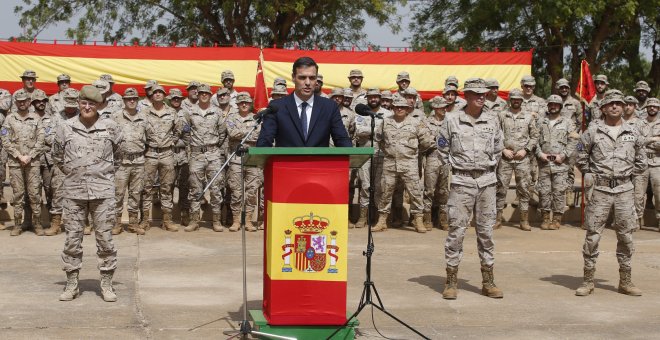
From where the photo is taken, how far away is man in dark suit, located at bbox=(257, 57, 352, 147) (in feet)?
28.0

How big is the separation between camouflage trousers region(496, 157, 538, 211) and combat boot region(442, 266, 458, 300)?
5.40m

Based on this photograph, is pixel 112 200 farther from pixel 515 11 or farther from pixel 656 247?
pixel 515 11

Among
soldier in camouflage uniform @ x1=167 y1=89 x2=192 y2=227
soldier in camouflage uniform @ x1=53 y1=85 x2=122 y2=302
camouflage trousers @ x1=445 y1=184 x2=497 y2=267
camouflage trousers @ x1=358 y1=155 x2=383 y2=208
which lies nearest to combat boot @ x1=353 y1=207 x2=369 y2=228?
camouflage trousers @ x1=358 y1=155 x2=383 y2=208

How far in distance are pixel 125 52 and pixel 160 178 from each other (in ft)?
14.1

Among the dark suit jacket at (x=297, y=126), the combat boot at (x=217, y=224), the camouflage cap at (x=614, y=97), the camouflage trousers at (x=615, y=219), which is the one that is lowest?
the combat boot at (x=217, y=224)

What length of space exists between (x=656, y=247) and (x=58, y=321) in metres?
8.83

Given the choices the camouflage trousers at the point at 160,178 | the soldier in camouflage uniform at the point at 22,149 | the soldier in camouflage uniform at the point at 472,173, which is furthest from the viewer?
the camouflage trousers at the point at 160,178

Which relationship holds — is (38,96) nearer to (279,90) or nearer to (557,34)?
(279,90)

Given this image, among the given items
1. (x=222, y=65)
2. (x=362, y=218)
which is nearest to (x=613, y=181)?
(x=362, y=218)

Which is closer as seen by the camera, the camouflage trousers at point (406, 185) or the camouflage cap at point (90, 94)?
the camouflage cap at point (90, 94)

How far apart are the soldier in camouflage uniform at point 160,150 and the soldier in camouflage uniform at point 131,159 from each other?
13cm

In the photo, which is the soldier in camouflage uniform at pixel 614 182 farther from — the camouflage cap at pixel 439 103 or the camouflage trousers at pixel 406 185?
the camouflage cap at pixel 439 103

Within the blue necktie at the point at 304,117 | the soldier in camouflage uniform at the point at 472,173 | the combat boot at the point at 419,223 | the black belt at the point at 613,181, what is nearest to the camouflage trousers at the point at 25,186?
the combat boot at the point at 419,223

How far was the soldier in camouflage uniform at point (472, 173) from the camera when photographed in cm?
1068
